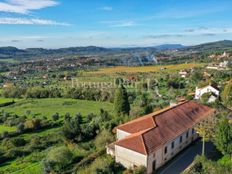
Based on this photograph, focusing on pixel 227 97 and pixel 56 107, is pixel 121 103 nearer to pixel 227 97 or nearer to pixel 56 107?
pixel 227 97

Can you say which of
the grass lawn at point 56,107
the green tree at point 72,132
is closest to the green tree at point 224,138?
the green tree at point 72,132

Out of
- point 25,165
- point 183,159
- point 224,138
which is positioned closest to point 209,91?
point 183,159

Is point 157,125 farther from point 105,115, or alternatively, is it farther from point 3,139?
point 3,139

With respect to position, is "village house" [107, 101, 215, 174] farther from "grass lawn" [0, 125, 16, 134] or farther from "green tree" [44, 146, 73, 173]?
"grass lawn" [0, 125, 16, 134]

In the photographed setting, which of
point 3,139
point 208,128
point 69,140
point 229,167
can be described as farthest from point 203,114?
point 3,139

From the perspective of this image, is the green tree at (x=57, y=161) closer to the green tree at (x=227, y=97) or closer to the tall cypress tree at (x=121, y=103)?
the tall cypress tree at (x=121, y=103)

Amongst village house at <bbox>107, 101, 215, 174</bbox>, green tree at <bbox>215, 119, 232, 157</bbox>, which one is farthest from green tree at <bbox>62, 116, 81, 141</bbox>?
green tree at <bbox>215, 119, 232, 157</bbox>
